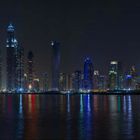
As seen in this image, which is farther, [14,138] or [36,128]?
[36,128]

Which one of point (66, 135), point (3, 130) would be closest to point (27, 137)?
point (66, 135)

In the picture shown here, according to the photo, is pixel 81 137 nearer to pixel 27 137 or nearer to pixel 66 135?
pixel 66 135

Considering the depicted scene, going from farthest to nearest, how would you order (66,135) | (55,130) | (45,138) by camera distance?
(55,130), (66,135), (45,138)

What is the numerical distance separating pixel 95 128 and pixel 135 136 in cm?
751

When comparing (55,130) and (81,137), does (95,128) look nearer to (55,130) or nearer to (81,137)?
(55,130)

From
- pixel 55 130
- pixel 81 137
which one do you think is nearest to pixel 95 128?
pixel 55 130

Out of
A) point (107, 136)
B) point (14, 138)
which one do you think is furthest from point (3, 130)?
point (107, 136)

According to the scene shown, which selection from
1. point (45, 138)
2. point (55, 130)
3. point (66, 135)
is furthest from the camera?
point (55, 130)

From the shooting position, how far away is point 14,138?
40250mm

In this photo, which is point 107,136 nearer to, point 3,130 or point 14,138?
point 14,138

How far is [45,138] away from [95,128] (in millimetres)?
9300

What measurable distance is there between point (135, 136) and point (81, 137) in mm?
4563

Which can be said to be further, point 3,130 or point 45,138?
point 3,130

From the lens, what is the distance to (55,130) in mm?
46188
